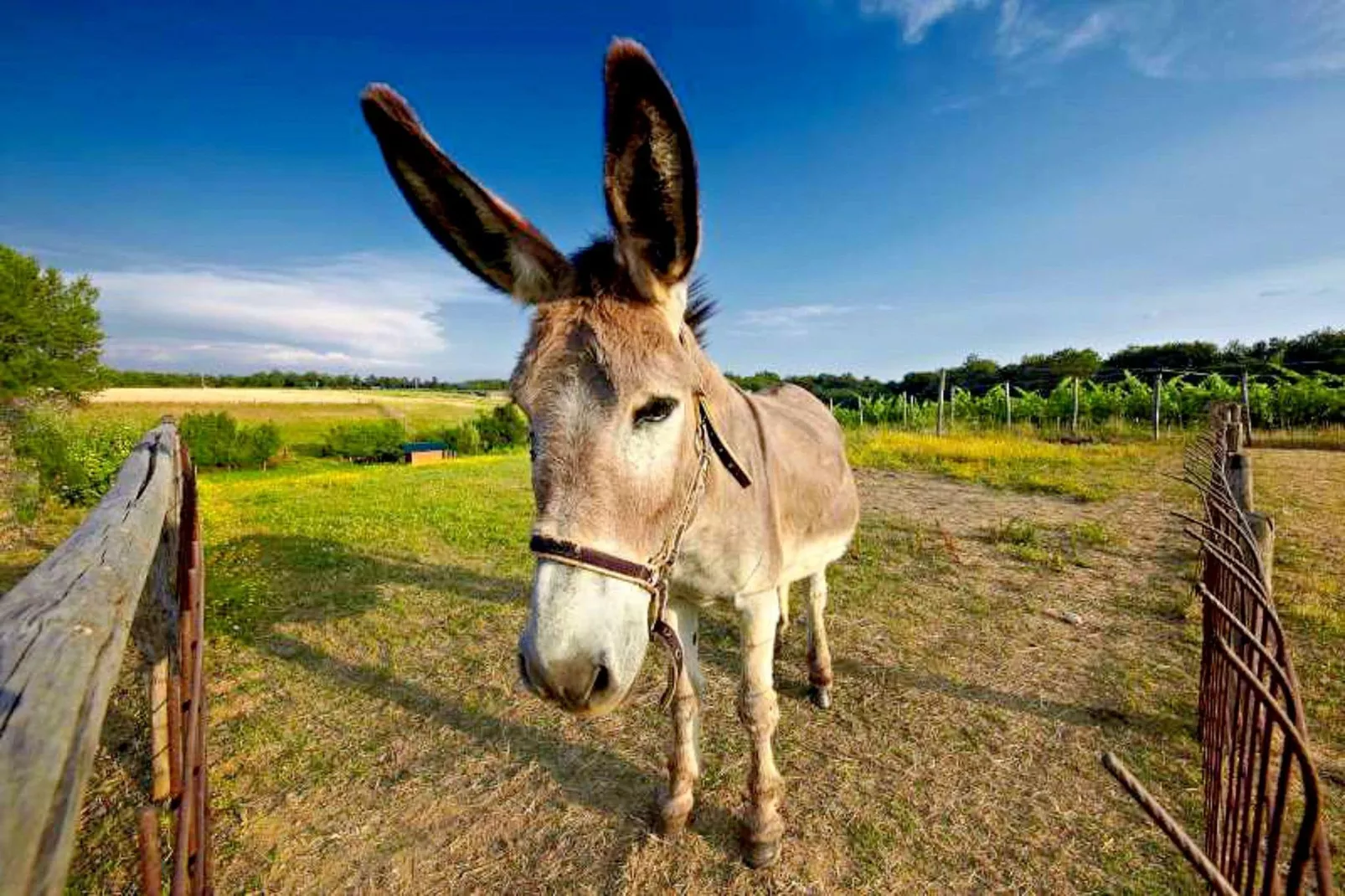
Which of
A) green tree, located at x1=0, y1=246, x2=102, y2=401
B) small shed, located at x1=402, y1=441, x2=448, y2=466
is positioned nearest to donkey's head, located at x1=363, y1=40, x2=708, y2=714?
green tree, located at x1=0, y1=246, x2=102, y2=401

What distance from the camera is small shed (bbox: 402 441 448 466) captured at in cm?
3769

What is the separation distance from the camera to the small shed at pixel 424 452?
3769 centimetres

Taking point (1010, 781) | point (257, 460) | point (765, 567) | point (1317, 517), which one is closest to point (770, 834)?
point (765, 567)

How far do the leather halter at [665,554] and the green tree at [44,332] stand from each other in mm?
34712

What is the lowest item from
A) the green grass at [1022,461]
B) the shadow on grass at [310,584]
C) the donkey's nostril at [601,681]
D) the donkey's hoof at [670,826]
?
the shadow on grass at [310,584]

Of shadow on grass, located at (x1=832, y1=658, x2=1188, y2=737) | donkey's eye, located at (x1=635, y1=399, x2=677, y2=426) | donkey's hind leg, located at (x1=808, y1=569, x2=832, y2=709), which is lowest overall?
shadow on grass, located at (x1=832, y1=658, x2=1188, y2=737)

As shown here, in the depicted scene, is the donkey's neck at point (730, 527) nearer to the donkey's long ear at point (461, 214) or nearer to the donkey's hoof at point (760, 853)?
the donkey's long ear at point (461, 214)

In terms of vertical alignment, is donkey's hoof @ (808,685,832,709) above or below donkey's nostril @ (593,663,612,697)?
below

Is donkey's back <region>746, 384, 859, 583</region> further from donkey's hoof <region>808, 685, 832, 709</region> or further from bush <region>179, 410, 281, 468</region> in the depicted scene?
bush <region>179, 410, 281, 468</region>

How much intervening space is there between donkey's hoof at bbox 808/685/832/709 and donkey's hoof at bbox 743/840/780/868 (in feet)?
4.99

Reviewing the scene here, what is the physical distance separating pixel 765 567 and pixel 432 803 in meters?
2.65

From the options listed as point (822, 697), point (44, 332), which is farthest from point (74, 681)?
point (44, 332)

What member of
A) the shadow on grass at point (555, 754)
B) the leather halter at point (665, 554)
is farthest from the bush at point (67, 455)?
the leather halter at point (665, 554)

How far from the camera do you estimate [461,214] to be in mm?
2098
